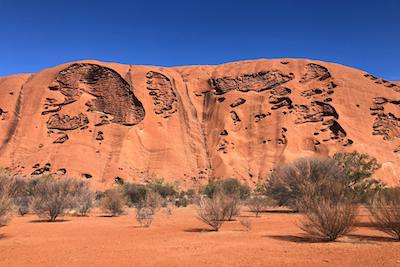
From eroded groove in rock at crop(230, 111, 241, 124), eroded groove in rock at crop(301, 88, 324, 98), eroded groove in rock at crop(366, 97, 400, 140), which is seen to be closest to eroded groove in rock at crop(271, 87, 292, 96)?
eroded groove in rock at crop(301, 88, 324, 98)

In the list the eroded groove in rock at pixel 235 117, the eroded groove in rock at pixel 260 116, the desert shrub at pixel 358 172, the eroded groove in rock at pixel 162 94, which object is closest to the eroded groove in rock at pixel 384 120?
the eroded groove in rock at pixel 260 116

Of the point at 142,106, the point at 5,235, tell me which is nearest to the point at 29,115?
the point at 142,106

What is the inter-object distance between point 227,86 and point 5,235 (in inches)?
2403

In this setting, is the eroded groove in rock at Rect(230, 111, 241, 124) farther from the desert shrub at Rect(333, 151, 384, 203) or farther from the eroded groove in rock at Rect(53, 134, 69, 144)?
the desert shrub at Rect(333, 151, 384, 203)

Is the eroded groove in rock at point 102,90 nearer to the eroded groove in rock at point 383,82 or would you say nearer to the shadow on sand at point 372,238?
the eroded groove in rock at point 383,82

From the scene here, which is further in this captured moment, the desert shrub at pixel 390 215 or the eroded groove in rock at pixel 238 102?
the eroded groove in rock at pixel 238 102

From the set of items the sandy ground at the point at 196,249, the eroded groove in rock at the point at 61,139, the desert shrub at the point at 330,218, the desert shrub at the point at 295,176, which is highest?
the eroded groove in rock at the point at 61,139

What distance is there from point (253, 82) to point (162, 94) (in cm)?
1700

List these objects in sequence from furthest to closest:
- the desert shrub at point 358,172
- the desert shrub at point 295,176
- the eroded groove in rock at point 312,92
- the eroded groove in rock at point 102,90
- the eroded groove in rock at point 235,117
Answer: the eroded groove in rock at point 312,92
the eroded groove in rock at point 235,117
the eroded groove in rock at point 102,90
the desert shrub at point 358,172
the desert shrub at point 295,176

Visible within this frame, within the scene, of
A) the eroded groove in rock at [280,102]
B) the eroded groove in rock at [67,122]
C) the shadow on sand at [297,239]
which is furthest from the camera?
the eroded groove in rock at [280,102]

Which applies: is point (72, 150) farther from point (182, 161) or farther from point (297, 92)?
point (297, 92)

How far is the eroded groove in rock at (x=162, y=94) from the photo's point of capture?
224 feet

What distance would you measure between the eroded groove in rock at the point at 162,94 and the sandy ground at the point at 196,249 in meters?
54.3

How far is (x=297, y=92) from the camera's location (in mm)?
68062
